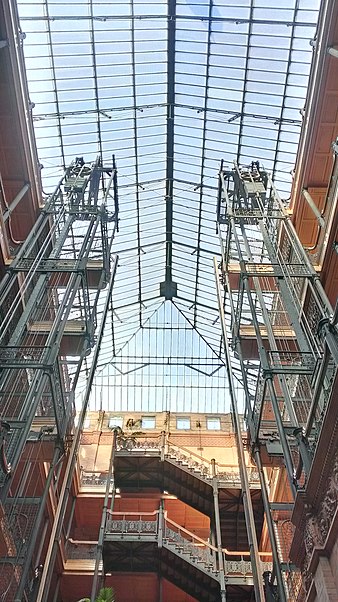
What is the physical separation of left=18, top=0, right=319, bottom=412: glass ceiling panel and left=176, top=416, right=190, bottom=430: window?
8195 millimetres

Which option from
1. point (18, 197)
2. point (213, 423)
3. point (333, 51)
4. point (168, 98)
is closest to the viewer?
point (333, 51)

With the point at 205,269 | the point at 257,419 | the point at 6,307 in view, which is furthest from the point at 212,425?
the point at 257,419

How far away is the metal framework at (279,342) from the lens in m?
11.3

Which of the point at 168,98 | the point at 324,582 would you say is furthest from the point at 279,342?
the point at 168,98

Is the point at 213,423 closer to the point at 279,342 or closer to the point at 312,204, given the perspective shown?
the point at 279,342

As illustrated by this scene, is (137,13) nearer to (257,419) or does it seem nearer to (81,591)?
(257,419)

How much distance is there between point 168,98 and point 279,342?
543 inches

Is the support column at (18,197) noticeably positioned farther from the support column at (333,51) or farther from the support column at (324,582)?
the support column at (324,582)

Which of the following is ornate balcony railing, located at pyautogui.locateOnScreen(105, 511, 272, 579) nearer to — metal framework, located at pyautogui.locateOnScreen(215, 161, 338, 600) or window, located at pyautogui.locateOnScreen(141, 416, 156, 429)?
metal framework, located at pyautogui.locateOnScreen(215, 161, 338, 600)

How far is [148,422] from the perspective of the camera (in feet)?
116

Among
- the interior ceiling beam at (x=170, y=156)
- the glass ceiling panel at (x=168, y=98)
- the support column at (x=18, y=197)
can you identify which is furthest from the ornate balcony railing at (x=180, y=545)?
the interior ceiling beam at (x=170, y=156)

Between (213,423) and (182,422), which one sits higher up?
(213,423)

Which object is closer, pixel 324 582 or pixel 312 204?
pixel 324 582

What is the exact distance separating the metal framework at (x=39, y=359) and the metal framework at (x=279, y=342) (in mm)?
4375
